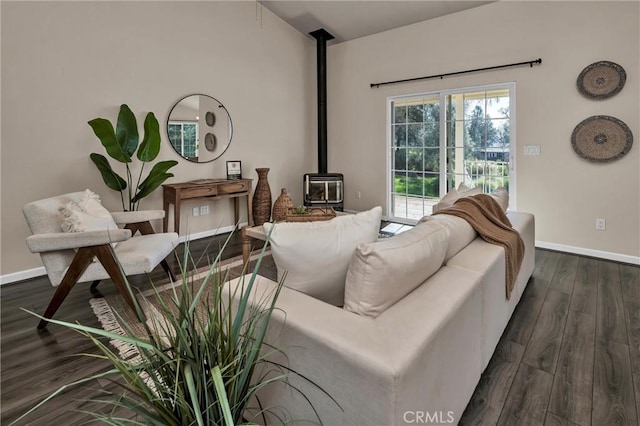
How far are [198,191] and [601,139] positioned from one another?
4426 mm

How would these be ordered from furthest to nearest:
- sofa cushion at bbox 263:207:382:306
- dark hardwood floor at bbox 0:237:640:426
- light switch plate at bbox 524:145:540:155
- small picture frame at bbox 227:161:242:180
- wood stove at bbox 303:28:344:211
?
wood stove at bbox 303:28:344:211 < small picture frame at bbox 227:161:242:180 < light switch plate at bbox 524:145:540:155 < dark hardwood floor at bbox 0:237:640:426 < sofa cushion at bbox 263:207:382:306

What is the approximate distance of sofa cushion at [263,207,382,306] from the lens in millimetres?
1293

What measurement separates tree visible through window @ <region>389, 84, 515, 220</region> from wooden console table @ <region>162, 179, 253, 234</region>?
241 centimetres

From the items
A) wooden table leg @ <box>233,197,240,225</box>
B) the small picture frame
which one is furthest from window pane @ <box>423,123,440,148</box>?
wooden table leg @ <box>233,197,240,225</box>

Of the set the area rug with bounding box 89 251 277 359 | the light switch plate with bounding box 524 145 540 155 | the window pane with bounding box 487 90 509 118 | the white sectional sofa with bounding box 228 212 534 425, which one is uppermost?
the window pane with bounding box 487 90 509 118

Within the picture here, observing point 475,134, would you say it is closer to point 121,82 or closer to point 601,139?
point 601,139

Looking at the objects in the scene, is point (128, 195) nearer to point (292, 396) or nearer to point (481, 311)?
point (292, 396)

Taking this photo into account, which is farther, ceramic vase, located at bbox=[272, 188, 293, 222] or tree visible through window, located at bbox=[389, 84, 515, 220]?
tree visible through window, located at bbox=[389, 84, 515, 220]

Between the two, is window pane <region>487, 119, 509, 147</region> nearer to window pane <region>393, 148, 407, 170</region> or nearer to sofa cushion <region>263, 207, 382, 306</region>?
window pane <region>393, 148, 407, 170</region>

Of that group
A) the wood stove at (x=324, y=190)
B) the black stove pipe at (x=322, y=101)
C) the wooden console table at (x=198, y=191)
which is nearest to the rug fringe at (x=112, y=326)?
the wooden console table at (x=198, y=191)

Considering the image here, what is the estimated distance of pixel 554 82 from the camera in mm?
3854

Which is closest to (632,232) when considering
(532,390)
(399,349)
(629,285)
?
(629,285)

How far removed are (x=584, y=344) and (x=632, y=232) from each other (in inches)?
91.4

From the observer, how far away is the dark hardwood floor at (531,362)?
59.1 inches
